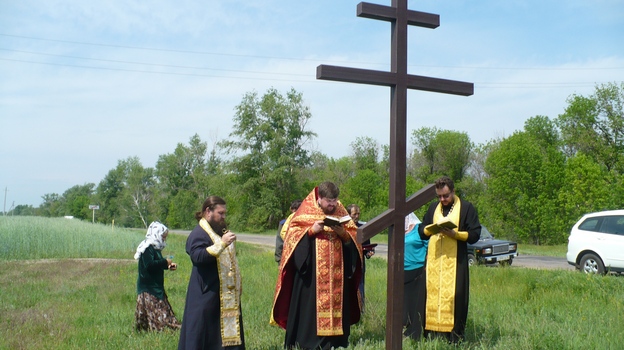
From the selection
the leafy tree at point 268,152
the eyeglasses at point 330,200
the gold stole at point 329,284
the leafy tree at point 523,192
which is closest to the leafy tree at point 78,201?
the leafy tree at point 268,152

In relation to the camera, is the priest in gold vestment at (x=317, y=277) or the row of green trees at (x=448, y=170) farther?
the row of green trees at (x=448, y=170)

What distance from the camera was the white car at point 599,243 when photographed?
49.6 feet

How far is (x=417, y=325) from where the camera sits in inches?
287

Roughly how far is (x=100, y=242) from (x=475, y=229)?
2241cm

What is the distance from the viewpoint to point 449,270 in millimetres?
6801

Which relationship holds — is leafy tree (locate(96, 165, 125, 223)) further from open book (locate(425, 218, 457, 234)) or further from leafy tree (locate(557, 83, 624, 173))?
open book (locate(425, 218, 457, 234))

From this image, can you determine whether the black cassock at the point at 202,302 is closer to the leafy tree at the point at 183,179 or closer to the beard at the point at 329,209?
the beard at the point at 329,209

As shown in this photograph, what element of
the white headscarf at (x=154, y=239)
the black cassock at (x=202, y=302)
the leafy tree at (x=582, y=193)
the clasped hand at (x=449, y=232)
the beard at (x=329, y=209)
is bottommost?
the black cassock at (x=202, y=302)

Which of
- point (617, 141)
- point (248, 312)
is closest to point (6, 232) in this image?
point (248, 312)

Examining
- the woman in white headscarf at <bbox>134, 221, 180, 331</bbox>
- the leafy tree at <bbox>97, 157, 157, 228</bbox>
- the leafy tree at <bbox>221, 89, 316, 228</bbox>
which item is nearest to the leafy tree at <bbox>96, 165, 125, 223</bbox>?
the leafy tree at <bbox>97, 157, 157, 228</bbox>

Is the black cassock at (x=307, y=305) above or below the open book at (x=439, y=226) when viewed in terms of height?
below

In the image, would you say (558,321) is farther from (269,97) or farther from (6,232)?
(269,97)

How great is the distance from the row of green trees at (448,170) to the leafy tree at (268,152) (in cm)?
9

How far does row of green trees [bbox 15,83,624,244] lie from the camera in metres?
41.6
